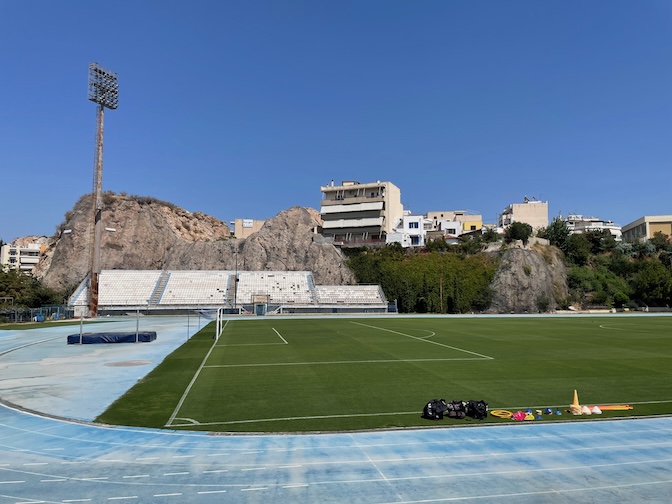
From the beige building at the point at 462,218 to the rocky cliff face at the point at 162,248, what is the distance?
37.4 meters

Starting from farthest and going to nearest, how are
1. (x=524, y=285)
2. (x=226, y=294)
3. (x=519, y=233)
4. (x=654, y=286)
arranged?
1. (x=519, y=233)
2. (x=524, y=285)
3. (x=654, y=286)
4. (x=226, y=294)

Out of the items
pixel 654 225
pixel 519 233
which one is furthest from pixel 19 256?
pixel 654 225

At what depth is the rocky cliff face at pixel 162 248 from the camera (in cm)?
8712

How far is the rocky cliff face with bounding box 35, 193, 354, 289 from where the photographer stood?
87.1m

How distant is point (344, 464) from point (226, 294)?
64.1 m

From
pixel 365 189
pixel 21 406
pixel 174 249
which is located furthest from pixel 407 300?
pixel 21 406

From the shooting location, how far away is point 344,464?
8.06 metres

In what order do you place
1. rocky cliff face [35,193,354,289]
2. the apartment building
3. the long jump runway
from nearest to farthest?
the long jump runway → rocky cliff face [35,193,354,289] → the apartment building

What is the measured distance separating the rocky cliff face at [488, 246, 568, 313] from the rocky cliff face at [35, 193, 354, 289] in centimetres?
2664

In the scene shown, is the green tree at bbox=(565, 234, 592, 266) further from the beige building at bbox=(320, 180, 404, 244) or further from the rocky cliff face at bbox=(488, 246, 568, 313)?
the beige building at bbox=(320, 180, 404, 244)

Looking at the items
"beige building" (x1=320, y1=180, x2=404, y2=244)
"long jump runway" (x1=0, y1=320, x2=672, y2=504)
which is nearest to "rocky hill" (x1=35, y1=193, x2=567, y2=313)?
"beige building" (x1=320, y1=180, x2=404, y2=244)

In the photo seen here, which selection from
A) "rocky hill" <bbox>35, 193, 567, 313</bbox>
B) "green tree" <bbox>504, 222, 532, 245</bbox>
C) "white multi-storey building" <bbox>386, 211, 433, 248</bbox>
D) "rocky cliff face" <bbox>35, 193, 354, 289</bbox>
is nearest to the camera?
"rocky hill" <bbox>35, 193, 567, 313</bbox>

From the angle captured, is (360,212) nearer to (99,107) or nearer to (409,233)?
(409,233)

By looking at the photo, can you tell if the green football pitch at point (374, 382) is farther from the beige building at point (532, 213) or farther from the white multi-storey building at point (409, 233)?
the beige building at point (532, 213)
